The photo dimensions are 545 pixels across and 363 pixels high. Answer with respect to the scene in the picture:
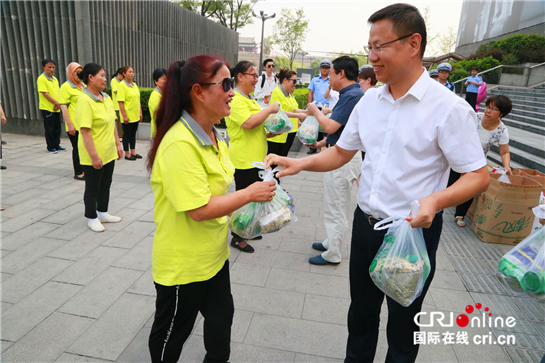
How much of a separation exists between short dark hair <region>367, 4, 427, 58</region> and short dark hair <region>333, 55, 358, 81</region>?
1.67 metres

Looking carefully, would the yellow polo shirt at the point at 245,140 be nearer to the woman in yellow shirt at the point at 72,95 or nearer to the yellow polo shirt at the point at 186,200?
the yellow polo shirt at the point at 186,200

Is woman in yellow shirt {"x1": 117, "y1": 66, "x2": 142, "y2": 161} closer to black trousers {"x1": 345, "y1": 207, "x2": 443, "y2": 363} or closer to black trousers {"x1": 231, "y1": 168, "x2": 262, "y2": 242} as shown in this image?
black trousers {"x1": 231, "y1": 168, "x2": 262, "y2": 242}

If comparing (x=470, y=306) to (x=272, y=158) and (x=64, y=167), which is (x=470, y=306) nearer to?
(x=272, y=158)

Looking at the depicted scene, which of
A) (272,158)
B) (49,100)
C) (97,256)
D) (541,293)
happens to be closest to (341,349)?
(541,293)

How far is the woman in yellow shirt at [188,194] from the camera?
5.42ft

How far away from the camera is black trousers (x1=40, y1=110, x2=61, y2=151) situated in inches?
310

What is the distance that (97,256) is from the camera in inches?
148

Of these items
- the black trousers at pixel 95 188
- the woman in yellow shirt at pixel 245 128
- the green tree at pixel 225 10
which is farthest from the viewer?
the green tree at pixel 225 10

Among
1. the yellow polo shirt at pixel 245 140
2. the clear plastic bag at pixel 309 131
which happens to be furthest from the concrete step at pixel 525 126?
the yellow polo shirt at pixel 245 140

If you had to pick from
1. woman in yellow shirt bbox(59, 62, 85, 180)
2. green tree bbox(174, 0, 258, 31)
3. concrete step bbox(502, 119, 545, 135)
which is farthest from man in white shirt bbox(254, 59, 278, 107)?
green tree bbox(174, 0, 258, 31)

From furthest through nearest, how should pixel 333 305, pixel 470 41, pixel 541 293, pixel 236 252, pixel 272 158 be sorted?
1. pixel 470 41
2. pixel 236 252
3. pixel 333 305
4. pixel 272 158
5. pixel 541 293

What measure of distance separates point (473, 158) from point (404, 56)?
58 centimetres

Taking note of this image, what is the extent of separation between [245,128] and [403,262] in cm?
246
